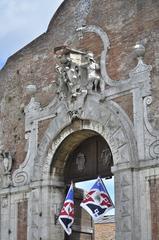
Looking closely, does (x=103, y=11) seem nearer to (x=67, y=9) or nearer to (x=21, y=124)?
(x=67, y=9)

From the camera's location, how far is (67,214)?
1469 cm

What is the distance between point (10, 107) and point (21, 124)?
905 millimetres

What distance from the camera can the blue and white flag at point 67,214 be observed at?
14633 mm

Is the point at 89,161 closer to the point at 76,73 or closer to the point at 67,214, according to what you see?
the point at 67,214

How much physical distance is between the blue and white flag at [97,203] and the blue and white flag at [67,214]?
0.73m

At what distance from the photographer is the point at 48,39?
56.1ft

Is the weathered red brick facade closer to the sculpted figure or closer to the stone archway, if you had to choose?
the stone archway

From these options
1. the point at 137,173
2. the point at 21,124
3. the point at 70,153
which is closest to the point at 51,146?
the point at 70,153

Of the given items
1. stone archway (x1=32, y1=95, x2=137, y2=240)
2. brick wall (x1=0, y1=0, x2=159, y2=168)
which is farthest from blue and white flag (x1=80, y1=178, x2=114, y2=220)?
brick wall (x1=0, y1=0, x2=159, y2=168)

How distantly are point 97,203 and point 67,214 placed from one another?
3.33 feet

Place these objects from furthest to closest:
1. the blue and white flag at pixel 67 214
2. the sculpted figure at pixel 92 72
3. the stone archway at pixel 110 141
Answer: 1. the sculpted figure at pixel 92 72
2. the blue and white flag at pixel 67 214
3. the stone archway at pixel 110 141

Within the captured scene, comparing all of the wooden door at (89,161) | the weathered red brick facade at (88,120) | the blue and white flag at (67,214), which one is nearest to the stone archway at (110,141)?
the weathered red brick facade at (88,120)

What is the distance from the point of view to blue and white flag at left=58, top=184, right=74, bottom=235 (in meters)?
14.6

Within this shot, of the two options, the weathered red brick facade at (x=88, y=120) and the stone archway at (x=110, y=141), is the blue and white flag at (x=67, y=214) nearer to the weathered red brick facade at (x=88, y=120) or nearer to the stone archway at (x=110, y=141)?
the weathered red brick facade at (x=88, y=120)
